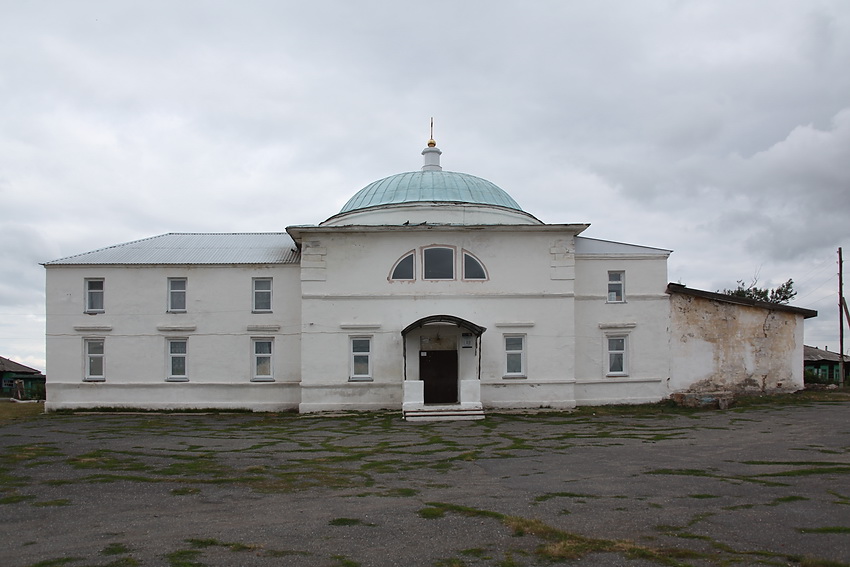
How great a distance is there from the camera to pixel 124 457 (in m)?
14.0

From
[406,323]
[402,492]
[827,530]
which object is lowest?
[402,492]

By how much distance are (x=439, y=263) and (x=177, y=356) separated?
9631 mm

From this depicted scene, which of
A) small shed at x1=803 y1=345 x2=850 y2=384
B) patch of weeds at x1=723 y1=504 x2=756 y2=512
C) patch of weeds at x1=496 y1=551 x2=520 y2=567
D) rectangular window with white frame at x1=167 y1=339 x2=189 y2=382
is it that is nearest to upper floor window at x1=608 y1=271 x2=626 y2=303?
rectangular window with white frame at x1=167 y1=339 x2=189 y2=382

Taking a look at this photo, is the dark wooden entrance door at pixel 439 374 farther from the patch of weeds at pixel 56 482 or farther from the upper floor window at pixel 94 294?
the patch of weeds at pixel 56 482

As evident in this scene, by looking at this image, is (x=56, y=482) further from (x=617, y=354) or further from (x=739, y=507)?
(x=617, y=354)

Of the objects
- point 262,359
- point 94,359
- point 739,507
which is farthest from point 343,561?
point 94,359

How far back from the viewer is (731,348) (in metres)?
24.5

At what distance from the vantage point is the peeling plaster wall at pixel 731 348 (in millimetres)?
24031

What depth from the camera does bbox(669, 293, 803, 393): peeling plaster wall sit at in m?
24.0

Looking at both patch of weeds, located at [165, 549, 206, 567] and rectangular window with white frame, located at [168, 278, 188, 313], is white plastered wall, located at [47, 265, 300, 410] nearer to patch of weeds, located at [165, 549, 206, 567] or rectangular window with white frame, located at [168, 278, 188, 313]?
rectangular window with white frame, located at [168, 278, 188, 313]

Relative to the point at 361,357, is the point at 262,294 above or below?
above

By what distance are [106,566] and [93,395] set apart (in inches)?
749

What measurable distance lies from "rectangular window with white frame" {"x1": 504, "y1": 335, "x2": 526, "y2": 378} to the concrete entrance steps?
2601mm

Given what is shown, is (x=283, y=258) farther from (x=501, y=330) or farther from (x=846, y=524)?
(x=846, y=524)
